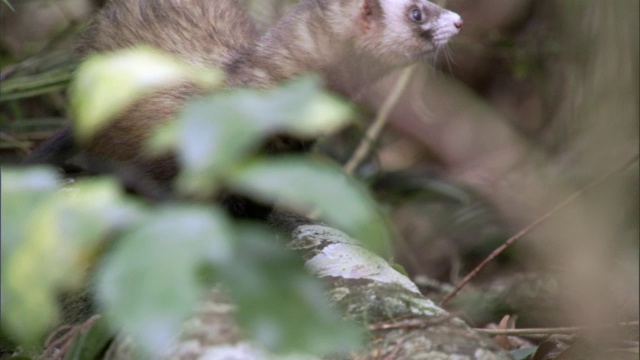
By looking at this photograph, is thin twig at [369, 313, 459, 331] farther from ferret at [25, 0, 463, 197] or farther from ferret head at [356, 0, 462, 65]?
ferret head at [356, 0, 462, 65]

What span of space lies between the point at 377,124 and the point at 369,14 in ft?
3.51

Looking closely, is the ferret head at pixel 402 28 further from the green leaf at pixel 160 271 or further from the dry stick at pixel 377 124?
the green leaf at pixel 160 271

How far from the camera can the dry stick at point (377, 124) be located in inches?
136

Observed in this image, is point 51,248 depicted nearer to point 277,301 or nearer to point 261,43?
point 277,301

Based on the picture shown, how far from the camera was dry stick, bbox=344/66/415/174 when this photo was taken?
3.46m

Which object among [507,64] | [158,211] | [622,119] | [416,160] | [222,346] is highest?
[158,211]

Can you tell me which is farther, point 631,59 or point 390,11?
point 390,11

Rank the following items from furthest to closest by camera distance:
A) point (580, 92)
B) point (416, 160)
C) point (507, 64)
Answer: point (416, 160) < point (507, 64) < point (580, 92)

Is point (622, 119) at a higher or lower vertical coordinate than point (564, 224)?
higher

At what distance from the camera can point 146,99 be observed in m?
2.35

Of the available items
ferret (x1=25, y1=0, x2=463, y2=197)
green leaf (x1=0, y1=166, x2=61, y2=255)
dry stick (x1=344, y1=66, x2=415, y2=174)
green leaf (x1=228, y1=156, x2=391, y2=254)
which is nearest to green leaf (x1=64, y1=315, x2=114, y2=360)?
green leaf (x1=0, y1=166, x2=61, y2=255)

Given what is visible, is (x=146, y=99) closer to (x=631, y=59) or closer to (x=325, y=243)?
(x=325, y=243)

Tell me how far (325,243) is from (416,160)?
3.12m

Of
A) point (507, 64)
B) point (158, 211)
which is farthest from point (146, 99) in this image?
point (507, 64)
